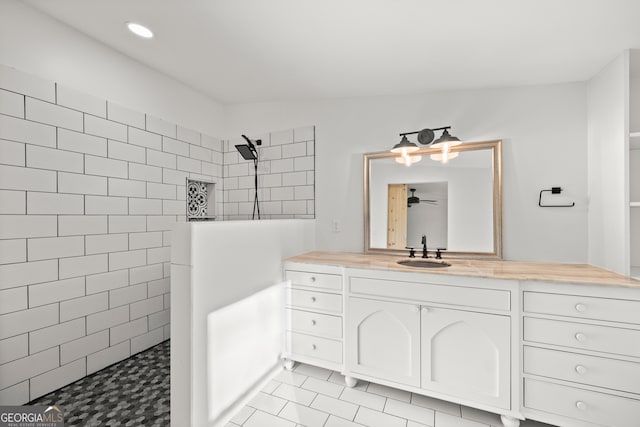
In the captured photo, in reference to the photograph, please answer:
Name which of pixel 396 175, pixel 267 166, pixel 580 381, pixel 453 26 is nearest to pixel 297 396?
pixel 580 381

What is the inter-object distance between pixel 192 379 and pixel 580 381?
1.95 metres

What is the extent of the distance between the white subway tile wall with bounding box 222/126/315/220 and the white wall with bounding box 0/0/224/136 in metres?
0.48

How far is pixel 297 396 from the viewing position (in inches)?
69.3

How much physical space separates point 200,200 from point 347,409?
7.29 ft

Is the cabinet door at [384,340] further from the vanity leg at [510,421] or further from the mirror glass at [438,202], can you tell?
the mirror glass at [438,202]

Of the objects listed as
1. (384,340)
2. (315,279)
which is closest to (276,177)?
(315,279)

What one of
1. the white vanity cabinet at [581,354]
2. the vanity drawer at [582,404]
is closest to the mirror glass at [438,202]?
the white vanity cabinet at [581,354]

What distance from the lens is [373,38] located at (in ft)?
5.26

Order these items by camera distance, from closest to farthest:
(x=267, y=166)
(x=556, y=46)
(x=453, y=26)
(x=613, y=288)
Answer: (x=613, y=288)
(x=453, y=26)
(x=556, y=46)
(x=267, y=166)

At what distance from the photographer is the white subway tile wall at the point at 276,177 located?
2615 mm

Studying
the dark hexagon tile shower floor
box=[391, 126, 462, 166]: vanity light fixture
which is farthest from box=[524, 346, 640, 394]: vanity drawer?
the dark hexagon tile shower floor

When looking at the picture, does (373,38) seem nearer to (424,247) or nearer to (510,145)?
(510,145)

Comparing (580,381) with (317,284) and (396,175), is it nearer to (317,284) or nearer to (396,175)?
(317,284)

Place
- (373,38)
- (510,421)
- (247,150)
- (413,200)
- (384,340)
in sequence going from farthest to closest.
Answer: (247,150), (413,200), (384,340), (373,38), (510,421)
